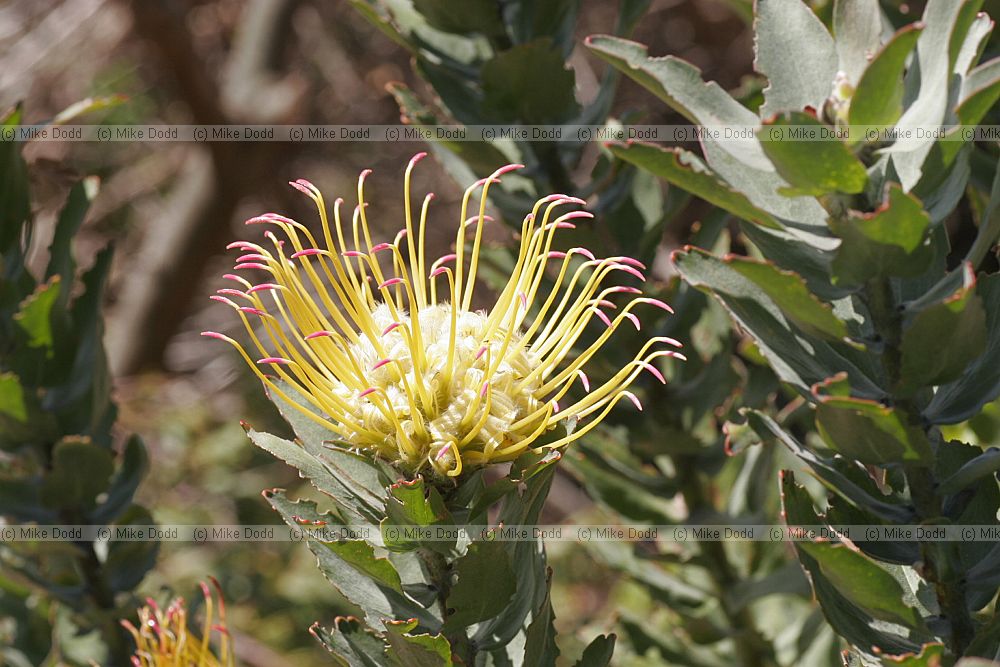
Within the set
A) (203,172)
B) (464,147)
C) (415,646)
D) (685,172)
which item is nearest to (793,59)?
(685,172)

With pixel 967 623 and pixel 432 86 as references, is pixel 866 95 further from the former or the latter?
pixel 432 86

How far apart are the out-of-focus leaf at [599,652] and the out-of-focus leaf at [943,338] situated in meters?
0.28

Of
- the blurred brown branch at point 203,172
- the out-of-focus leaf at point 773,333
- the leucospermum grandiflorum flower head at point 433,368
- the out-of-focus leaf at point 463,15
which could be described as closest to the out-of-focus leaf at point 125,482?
the leucospermum grandiflorum flower head at point 433,368

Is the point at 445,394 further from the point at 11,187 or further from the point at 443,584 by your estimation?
the point at 11,187

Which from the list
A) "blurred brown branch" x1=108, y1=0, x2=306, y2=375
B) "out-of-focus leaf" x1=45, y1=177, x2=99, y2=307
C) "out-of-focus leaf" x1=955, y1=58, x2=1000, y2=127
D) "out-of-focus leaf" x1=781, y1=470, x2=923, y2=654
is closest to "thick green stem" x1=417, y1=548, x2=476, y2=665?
"out-of-focus leaf" x1=781, y1=470, x2=923, y2=654

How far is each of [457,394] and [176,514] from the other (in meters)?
2.09

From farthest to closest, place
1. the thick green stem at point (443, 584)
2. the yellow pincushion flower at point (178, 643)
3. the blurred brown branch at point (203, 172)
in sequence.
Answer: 1. the blurred brown branch at point (203, 172)
2. the yellow pincushion flower at point (178, 643)
3. the thick green stem at point (443, 584)

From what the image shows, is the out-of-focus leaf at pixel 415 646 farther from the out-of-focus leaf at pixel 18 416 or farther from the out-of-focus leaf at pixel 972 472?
the out-of-focus leaf at pixel 18 416

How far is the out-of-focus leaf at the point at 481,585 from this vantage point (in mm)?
714

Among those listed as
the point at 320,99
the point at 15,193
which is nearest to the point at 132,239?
the point at 320,99

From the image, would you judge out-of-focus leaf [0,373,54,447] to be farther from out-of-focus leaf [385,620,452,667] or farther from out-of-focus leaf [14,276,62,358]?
out-of-focus leaf [385,620,452,667]

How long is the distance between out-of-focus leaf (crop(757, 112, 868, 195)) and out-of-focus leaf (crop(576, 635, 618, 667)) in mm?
359

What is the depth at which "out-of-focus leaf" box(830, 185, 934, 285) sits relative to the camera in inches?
26.7

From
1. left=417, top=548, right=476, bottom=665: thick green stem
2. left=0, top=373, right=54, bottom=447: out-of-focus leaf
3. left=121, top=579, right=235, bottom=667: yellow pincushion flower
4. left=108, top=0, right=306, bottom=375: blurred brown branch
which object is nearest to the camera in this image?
left=417, top=548, right=476, bottom=665: thick green stem
